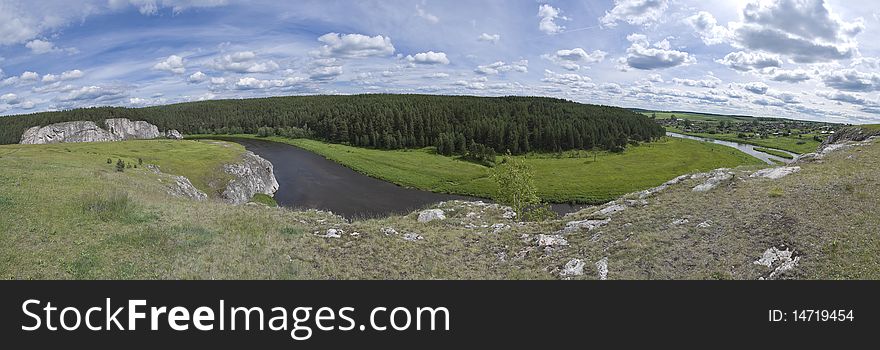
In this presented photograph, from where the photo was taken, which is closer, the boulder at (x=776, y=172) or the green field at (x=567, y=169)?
the boulder at (x=776, y=172)

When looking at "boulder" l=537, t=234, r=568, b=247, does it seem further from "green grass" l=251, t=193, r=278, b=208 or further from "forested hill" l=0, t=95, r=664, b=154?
"forested hill" l=0, t=95, r=664, b=154

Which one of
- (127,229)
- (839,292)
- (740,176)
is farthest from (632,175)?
(127,229)

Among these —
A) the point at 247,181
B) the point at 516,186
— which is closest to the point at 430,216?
the point at 516,186

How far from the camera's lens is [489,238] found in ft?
76.2

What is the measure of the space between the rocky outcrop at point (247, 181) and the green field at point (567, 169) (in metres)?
24.9

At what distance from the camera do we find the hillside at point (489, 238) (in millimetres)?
15125

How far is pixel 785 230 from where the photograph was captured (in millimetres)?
16922

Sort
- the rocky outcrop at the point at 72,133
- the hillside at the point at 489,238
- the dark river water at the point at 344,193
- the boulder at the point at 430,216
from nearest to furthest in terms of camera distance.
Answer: the hillside at the point at 489,238
the boulder at the point at 430,216
the dark river water at the point at 344,193
the rocky outcrop at the point at 72,133

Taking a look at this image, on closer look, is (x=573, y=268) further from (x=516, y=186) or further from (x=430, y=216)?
(x=516, y=186)

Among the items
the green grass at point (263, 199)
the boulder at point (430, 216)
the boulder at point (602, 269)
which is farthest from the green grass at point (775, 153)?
the green grass at point (263, 199)

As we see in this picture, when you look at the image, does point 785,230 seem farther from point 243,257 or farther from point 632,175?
point 632,175

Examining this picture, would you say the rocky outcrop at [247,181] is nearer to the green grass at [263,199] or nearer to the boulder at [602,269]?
the green grass at [263,199]

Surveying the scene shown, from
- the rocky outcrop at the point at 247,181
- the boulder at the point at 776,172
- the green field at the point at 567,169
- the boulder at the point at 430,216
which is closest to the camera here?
the boulder at the point at 776,172

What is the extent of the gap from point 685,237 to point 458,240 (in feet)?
36.4
